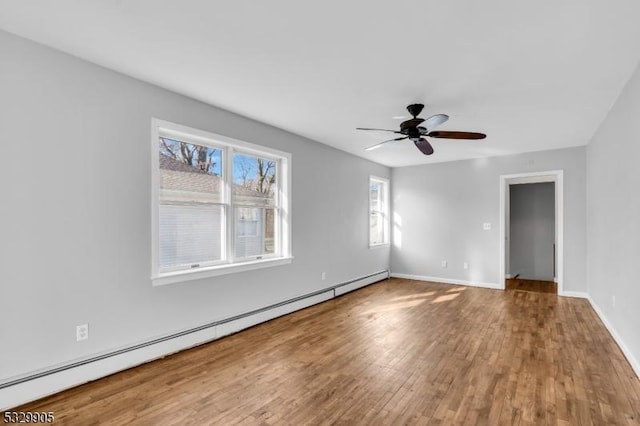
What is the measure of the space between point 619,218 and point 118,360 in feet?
16.4

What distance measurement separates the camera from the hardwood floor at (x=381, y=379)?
88.0 inches

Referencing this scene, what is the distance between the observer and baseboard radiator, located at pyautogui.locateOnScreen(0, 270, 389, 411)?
2318 mm

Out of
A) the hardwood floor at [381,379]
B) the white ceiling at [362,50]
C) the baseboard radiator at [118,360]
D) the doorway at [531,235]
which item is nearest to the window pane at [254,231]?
the baseboard radiator at [118,360]

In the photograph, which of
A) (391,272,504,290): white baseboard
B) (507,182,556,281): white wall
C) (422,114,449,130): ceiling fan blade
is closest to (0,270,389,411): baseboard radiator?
(422,114,449,130): ceiling fan blade

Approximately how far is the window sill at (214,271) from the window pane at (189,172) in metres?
0.75

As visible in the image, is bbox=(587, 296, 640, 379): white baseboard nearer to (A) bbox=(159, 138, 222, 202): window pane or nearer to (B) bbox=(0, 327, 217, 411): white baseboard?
(B) bbox=(0, 327, 217, 411): white baseboard

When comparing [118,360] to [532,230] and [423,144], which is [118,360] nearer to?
[423,144]

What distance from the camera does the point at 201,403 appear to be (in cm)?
237

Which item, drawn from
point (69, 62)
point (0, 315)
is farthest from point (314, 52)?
point (0, 315)

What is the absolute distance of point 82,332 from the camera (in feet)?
8.61

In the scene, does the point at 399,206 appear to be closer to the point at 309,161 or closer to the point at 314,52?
the point at 309,161

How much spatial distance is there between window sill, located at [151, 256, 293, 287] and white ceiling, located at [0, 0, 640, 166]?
182cm

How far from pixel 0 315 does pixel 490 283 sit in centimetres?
690

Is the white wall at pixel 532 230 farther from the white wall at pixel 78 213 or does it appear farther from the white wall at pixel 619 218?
the white wall at pixel 78 213
